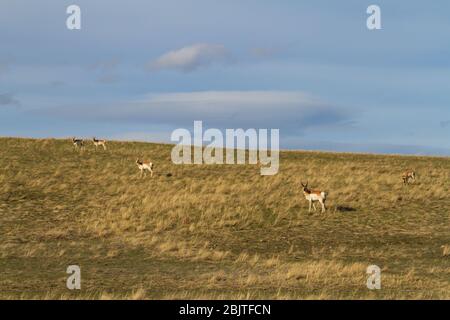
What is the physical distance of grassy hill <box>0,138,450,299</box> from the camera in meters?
19.2

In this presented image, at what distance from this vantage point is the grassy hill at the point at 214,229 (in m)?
19.2

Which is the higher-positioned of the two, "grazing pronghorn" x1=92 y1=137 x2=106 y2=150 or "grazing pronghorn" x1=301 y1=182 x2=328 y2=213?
"grazing pronghorn" x1=92 y1=137 x2=106 y2=150

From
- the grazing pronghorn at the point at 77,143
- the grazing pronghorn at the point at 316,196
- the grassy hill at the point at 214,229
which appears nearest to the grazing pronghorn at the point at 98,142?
the grazing pronghorn at the point at 77,143

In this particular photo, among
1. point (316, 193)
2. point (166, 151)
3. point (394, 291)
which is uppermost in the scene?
point (166, 151)

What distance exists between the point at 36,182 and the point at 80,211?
7.49 metres

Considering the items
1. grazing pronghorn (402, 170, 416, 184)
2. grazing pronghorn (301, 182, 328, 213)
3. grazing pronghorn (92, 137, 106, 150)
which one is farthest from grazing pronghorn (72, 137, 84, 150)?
grazing pronghorn (402, 170, 416, 184)

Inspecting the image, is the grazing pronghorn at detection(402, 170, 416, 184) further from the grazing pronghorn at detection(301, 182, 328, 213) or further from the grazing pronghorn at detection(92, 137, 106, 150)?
the grazing pronghorn at detection(92, 137, 106, 150)

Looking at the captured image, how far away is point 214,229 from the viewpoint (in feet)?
102

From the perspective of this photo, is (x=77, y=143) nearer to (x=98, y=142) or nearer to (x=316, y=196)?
(x=98, y=142)

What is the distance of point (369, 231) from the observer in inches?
1214

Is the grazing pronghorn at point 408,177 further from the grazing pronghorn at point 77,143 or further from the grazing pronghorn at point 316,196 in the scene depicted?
the grazing pronghorn at point 77,143
